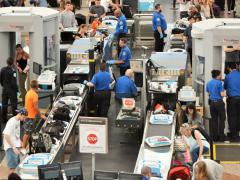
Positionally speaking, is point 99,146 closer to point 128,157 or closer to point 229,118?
point 128,157

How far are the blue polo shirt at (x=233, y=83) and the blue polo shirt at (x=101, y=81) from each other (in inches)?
111

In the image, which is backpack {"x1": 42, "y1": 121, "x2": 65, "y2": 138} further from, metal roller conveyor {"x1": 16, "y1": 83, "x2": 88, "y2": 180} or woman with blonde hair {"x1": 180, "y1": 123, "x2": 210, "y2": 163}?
woman with blonde hair {"x1": 180, "y1": 123, "x2": 210, "y2": 163}

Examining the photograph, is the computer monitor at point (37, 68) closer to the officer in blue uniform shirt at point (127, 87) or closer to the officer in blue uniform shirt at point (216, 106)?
the officer in blue uniform shirt at point (127, 87)

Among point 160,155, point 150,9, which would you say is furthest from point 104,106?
point 150,9

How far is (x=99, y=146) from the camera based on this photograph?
17.2m

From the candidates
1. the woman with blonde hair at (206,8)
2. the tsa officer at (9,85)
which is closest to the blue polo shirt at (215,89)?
the tsa officer at (9,85)

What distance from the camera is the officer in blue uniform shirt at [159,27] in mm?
29438

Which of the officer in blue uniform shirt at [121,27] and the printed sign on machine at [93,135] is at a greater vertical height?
the officer in blue uniform shirt at [121,27]

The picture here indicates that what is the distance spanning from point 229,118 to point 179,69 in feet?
7.72

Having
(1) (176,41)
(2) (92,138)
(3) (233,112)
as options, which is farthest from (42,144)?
(1) (176,41)

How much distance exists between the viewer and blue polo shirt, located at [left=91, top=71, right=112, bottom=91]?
22428 mm

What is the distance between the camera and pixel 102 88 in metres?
22.6

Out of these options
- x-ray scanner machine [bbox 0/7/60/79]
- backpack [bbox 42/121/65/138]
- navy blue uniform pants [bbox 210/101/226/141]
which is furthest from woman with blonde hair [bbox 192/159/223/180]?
x-ray scanner machine [bbox 0/7/60/79]

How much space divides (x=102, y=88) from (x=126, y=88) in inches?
28.7
